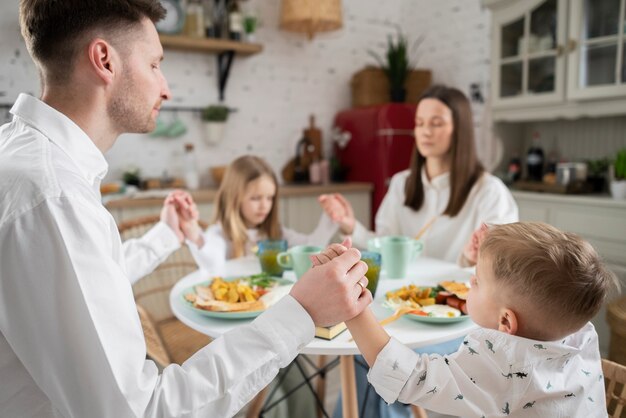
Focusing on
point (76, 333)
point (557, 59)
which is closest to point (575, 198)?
point (557, 59)

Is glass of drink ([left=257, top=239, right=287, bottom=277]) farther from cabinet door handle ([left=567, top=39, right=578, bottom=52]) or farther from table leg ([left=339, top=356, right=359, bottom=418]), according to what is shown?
cabinet door handle ([left=567, top=39, right=578, bottom=52])

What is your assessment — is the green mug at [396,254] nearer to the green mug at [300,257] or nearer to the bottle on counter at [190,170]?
the green mug at [300,257]

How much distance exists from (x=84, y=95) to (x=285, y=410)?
1.40 metres

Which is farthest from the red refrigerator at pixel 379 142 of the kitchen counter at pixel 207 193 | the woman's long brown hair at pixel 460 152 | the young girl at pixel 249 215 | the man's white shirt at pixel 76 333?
the man's white shirt at pixel 76 333

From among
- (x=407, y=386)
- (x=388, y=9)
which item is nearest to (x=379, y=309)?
(x=407, y=386)

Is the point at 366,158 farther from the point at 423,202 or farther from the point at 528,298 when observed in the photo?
the point at 528,298

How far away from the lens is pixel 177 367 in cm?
75

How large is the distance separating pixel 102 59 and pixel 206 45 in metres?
2.58

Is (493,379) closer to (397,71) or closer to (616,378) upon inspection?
(616,378)

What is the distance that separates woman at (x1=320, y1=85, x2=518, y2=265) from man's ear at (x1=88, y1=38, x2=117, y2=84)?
110 cm

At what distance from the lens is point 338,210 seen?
75.7 inches

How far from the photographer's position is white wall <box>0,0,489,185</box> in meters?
3.52

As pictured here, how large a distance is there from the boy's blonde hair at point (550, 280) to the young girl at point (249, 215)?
1.16 metres

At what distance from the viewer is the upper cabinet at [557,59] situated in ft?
8.64
